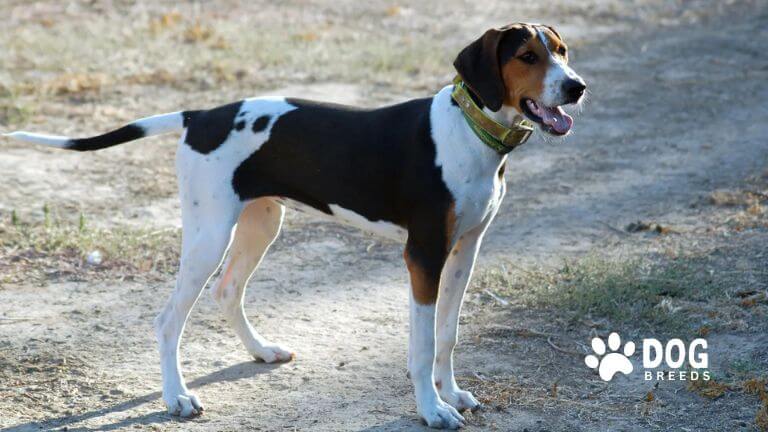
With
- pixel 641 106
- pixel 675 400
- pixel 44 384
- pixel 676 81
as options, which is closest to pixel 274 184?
pixel 44 384

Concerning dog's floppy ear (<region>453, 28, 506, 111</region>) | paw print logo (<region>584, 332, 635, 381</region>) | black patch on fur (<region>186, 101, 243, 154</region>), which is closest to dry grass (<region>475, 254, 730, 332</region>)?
paw print logo (<region>584, 332, 635, 381</region>)

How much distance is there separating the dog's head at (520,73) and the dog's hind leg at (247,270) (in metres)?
1.38

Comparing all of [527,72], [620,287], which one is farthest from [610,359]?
[527,72]

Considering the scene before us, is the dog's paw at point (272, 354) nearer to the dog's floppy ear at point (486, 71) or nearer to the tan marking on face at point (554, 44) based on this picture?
the dog's floppy ear at point (486, 71)

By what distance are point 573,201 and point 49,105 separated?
188 inches

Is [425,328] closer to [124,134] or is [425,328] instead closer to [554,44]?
[554,44]

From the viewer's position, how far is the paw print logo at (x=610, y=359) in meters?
5.52

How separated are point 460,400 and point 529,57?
1551 mm

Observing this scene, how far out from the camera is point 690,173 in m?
9.02

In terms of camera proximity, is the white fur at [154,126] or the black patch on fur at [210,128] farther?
the white fur at [154,126]

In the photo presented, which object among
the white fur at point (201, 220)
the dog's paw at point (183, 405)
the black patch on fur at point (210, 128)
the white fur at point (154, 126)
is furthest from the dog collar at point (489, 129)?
the dog's paw at point (183, 405)

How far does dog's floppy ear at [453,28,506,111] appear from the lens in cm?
466

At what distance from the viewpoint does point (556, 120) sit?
465 cm

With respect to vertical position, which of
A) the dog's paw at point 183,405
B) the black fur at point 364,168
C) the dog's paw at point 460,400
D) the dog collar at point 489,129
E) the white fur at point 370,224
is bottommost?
the dog's paw at point 460,400
